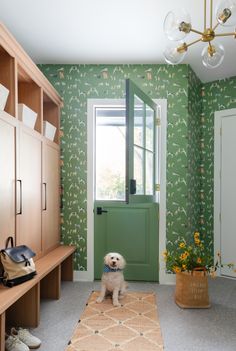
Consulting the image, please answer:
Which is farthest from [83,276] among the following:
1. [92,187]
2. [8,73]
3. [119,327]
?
[8,73]

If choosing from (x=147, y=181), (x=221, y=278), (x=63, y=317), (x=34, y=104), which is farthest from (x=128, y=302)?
(x=34, y=104)

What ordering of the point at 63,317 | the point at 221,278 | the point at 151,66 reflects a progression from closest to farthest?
the point at 63,317, the point at 151,66, the point at 221,278

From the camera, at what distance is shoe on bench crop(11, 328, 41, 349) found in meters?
2.20

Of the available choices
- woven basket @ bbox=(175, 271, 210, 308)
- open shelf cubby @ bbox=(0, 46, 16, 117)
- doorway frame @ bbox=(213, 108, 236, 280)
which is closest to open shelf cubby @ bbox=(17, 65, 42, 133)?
open shelf cubby @ bbox=(0, 46, 16, 117)

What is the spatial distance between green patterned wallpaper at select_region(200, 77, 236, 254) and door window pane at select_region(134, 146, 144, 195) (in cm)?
141

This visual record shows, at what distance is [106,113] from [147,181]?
1193 mm

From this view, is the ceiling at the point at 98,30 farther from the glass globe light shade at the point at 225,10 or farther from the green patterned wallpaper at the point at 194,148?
the glass globe light shade at the point at 225,10

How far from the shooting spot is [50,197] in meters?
3.39

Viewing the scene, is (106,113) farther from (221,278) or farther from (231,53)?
(221,278)

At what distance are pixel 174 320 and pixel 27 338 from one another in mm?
1240

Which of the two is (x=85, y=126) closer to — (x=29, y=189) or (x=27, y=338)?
(x=29, y=189)

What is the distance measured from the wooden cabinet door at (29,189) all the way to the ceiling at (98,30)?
0.98m

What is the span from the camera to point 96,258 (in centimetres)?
378

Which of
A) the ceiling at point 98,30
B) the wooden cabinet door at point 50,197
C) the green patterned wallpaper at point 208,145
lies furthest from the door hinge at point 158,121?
the wooden cabinet door at point 50,197
